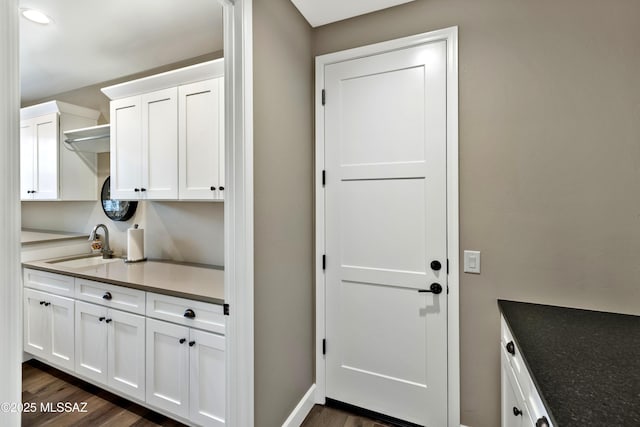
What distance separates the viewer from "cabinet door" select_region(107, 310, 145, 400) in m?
1.88

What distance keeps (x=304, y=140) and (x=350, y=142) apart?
299 mm

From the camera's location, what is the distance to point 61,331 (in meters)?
2.25

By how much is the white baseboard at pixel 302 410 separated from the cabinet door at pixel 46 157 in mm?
2905

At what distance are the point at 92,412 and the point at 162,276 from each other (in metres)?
1.00

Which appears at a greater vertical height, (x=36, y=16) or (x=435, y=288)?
(x=36, y=16)

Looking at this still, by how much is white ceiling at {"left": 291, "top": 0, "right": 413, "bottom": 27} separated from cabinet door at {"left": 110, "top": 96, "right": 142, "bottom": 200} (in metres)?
1.45

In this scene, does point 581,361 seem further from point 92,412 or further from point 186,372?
point 92,412

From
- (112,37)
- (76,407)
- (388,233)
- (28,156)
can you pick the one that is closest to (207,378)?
(76,407)

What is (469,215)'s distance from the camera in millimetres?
1687

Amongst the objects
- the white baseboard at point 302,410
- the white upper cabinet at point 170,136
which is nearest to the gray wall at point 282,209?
the white baseboard at point 302,410

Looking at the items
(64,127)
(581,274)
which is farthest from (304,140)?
(64,127)

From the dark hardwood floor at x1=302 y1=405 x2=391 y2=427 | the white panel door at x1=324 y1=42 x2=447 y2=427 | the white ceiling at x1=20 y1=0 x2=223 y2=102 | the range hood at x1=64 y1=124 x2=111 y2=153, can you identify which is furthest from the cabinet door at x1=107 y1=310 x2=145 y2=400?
the white ceiling at x1=20 y1=0 x2=223 y2=102

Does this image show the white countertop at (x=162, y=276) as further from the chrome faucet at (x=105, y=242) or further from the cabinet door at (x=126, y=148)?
the cabinet door at (x=126, y=148)

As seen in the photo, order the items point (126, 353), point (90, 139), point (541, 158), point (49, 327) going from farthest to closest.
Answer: point (90, 139)
point (49, 327)
point (126, 353)
point (541, 158)
